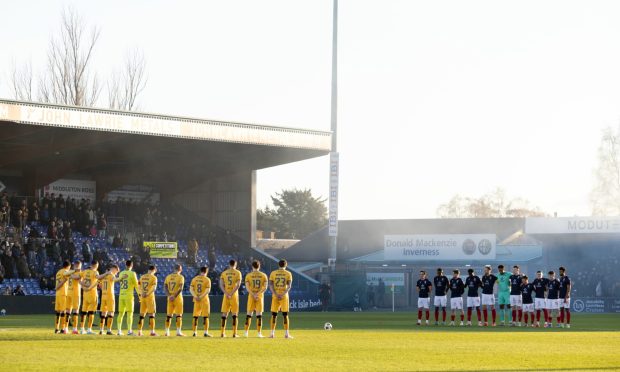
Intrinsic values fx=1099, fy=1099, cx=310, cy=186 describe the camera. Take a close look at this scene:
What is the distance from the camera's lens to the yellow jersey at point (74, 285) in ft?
97.6

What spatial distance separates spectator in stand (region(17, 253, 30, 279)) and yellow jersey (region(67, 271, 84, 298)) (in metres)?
20.3

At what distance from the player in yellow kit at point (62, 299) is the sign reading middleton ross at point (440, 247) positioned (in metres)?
37.8

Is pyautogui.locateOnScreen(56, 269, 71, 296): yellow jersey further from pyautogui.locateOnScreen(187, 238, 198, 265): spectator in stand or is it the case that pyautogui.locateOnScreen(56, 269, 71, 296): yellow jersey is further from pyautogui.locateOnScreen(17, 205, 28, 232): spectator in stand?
pyautogui.locateOnScreen(187, 238, 198, 265): spectator in stand

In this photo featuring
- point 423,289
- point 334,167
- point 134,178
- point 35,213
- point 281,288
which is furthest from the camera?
point 134,178

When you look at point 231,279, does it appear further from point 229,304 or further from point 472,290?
point 472,290

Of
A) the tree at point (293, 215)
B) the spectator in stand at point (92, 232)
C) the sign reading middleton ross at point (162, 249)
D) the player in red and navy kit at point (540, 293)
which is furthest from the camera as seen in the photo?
the tree at point (293, 215)

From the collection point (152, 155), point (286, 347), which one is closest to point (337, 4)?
point (152, 155)

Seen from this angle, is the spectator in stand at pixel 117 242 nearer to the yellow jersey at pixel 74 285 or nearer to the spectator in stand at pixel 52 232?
the spectator in stand at pixel 52 232

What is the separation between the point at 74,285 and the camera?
98.4ft

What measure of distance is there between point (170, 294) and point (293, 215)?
9571cm

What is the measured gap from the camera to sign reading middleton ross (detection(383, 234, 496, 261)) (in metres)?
63.9

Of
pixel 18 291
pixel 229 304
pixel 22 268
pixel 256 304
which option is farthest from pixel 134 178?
pixel 256 304

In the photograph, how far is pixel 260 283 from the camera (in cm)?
2877

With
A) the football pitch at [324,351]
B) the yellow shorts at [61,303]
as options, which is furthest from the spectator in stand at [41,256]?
the yellow shorts at [61,303]
